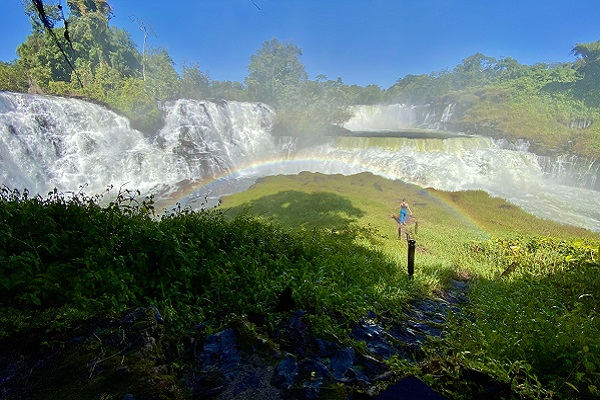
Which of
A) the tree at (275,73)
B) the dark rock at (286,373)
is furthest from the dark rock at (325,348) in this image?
the tree at (275,73)

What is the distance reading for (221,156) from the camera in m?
35.2

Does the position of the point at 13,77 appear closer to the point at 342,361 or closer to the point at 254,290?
the point at 254,290

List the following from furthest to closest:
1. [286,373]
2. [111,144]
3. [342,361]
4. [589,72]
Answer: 1. [589,72]
2. [111,144]
3. [342,361]
4. [286,373]

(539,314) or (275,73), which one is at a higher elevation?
(275,73)

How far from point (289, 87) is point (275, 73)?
7655mm

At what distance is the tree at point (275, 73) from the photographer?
2307 inches

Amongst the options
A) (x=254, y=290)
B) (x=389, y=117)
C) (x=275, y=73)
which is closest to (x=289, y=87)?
(x=275, y=73)

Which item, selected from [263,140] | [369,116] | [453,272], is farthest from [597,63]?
[453,272]

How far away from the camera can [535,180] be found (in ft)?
103

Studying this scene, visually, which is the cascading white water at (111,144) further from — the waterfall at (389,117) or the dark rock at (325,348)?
the dark rock at (325,348)

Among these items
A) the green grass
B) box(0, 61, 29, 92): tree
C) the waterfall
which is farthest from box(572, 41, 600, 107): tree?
box(0, 61, 29, 92): tree

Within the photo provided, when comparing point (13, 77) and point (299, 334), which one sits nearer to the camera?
point (299, 334)

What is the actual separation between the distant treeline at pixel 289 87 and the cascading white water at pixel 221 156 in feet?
11.7

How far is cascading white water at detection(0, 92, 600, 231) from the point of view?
23.3 m
